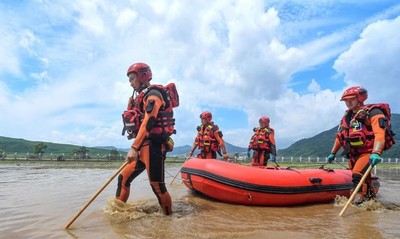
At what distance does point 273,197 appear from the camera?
5.95 m

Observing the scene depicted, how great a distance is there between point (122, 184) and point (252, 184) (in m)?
2.19

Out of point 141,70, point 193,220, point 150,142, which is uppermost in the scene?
point 141,70

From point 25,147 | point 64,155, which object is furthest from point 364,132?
point 25,147

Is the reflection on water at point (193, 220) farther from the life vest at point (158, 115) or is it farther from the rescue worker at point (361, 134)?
the life vest at point (158, 115)

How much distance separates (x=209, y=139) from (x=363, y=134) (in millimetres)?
4804

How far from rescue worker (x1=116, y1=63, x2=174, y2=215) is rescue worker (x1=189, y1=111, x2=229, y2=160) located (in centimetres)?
505

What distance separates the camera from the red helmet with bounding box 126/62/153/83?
5.29m

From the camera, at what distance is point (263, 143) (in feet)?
35.2

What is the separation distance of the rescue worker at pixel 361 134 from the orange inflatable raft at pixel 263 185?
58cm

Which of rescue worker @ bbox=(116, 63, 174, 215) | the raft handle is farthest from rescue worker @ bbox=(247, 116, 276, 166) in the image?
rescue worker @ bbox=(116, 63, 174, 215)

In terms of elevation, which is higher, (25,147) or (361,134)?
(25,147)

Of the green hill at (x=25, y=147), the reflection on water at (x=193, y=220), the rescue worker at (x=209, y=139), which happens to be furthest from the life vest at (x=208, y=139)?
the green hill at (x=25, y=147)

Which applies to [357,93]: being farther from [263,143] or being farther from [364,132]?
[263,143]

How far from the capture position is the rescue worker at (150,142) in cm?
471
